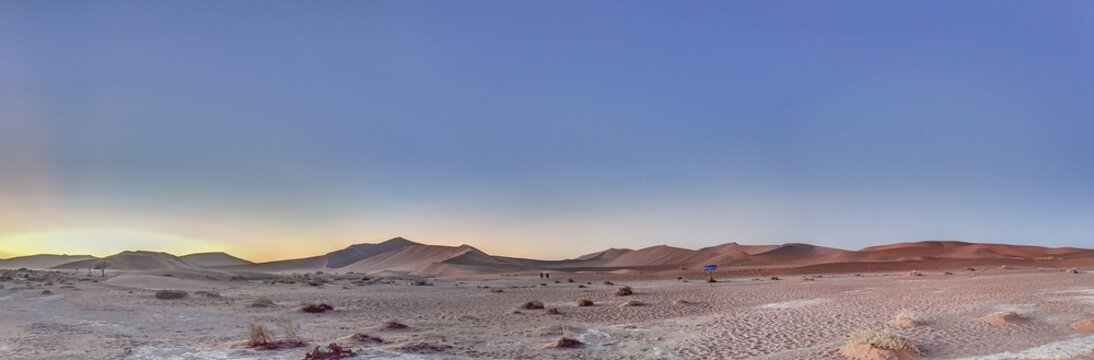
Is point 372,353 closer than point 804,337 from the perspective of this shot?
Yes

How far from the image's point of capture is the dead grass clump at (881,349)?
11.9 meters

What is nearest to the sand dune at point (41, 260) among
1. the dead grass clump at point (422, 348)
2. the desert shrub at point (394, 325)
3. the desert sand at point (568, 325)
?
the desert sand at point (568, 325)

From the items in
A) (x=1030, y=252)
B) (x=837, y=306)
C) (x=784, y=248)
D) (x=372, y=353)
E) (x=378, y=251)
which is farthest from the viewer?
(x=378, y=251)

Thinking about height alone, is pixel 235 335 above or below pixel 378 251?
below

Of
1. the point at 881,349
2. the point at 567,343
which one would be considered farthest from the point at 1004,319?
the point at 567,343

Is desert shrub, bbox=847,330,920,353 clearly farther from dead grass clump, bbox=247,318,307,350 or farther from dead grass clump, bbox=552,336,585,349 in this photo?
dead grass clump, bbox=247,318,307,350

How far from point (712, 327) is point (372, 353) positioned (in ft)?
28.3

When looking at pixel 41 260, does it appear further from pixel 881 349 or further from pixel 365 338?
pixel 881 349

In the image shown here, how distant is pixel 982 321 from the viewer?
15.9m

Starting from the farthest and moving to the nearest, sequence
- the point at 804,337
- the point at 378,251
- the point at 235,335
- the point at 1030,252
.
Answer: the point at 378,251, the point at 1030,252, the point at 235,335, the point at 804,337

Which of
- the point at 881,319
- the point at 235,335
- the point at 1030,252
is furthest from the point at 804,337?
the point at 1030,252

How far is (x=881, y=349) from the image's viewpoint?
11969 millimetres

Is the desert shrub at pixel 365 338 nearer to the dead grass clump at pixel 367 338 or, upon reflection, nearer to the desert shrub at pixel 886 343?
the dead grass clump at pixel 367 338

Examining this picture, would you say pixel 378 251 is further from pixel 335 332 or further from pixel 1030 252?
pixel 335 332
